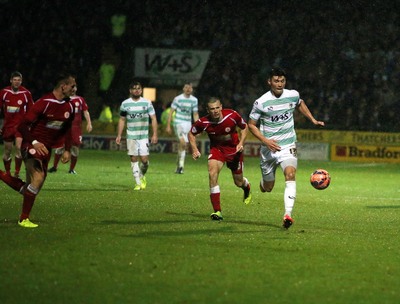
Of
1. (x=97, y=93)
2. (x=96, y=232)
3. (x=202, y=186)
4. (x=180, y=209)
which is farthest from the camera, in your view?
(x=97, y=93)

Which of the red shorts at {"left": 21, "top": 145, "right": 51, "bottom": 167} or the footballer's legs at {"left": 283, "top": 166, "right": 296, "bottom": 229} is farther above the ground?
the red shorts at {"left": 21, "top": 145, "right": 51, "bottom": 167}

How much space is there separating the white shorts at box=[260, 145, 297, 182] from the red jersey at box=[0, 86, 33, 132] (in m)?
7.92

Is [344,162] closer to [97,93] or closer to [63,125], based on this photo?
[97,93]

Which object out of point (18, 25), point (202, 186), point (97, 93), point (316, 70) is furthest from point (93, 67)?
point (202, 186)

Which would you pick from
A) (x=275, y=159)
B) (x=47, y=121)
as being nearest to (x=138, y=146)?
(x=275, y=159)

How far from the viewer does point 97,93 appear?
38.0m

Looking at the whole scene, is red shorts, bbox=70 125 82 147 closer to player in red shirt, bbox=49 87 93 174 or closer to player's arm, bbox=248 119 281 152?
player in red shirt, bbox=49 87 93 174

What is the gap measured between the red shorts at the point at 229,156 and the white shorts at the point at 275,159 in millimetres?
809

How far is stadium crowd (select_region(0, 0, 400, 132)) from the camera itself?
3531cm

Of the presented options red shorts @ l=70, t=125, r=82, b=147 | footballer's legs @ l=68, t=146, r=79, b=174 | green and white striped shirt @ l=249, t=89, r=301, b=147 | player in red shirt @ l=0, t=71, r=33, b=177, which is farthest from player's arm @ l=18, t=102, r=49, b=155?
red shorts @ l=70, t=125, r=82, b=147

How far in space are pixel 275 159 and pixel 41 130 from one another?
3257 millimetres

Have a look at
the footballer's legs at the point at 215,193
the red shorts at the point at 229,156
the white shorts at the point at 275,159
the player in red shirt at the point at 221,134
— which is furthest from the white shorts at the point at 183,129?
the white shorts at the point at 275,159

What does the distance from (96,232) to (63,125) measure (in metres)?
1.51

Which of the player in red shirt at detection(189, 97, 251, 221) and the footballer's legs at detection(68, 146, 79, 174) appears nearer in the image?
the player in red shirt at detection(189, 97, 251, 221)
